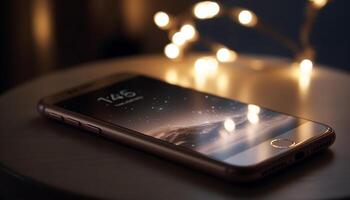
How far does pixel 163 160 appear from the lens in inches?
23.7

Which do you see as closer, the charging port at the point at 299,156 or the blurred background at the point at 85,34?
the charging port at the point at 299,156

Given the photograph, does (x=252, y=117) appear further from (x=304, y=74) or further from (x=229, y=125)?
(x=304, y=74)

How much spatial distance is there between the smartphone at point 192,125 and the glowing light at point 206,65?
124mm

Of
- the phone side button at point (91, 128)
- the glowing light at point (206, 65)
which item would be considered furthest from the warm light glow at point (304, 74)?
the phone side button at point (91, 128)

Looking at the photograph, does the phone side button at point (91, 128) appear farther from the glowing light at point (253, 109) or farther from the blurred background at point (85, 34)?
the blurred background at point (85, 34)

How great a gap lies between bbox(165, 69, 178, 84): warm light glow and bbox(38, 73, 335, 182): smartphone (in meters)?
A: 0.07

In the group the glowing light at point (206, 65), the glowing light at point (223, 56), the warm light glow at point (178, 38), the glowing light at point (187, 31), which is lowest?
the glowing light at point (206, 65)

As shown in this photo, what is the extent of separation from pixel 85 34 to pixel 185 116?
74 cm

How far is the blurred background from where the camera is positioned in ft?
4.13

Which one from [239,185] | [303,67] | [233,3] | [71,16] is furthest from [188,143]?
[71,16]

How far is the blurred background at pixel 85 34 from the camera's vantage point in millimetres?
1260

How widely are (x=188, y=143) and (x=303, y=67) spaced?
34 cm

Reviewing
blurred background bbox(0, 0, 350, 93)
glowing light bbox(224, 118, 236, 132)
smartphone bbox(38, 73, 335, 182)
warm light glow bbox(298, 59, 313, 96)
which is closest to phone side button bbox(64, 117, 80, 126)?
smartphone bbox(38, 73, 335, 182)

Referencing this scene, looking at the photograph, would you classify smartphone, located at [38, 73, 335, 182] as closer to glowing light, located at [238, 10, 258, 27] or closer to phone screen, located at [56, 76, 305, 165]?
phone screen, located at [56, 76, 305, 165]
